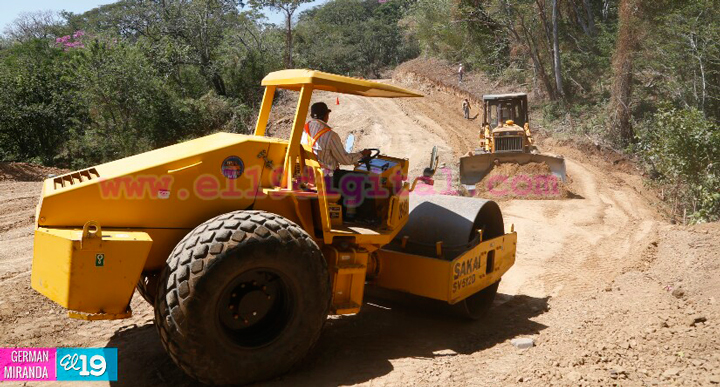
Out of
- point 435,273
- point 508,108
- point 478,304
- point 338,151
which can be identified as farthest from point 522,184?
point 338,151

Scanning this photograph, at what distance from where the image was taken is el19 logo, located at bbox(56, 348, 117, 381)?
526 cm

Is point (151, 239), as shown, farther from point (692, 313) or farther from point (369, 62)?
point (369, 62)

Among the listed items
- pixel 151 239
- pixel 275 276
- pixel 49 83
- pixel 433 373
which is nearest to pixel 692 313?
pixel 433 373

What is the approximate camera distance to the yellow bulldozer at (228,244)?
4441 mm

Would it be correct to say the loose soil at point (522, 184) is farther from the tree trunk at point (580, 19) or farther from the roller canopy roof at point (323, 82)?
the tree trunk at point (580, 19)

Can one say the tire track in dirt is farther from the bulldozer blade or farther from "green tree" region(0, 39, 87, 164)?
"green tree" region(0, 39, 87, 164)

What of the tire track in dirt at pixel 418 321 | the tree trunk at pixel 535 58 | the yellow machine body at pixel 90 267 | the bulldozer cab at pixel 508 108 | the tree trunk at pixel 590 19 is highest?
the tree trunk at pixel 590 19

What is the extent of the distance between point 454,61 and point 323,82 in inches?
1444

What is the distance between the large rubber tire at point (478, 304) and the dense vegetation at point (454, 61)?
830cm

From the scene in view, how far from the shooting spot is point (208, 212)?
204 inches

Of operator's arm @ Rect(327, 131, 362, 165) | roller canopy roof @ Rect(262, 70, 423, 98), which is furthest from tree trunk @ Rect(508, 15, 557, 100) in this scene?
operator's arm @ Rect(327, 131, 362, 165)

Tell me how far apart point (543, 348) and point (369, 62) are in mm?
46887

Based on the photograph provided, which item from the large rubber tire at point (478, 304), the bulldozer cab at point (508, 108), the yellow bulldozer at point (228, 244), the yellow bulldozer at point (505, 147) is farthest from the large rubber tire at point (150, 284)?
the bulldozer cab at point (508, 108)

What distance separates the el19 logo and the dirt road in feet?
0.46
